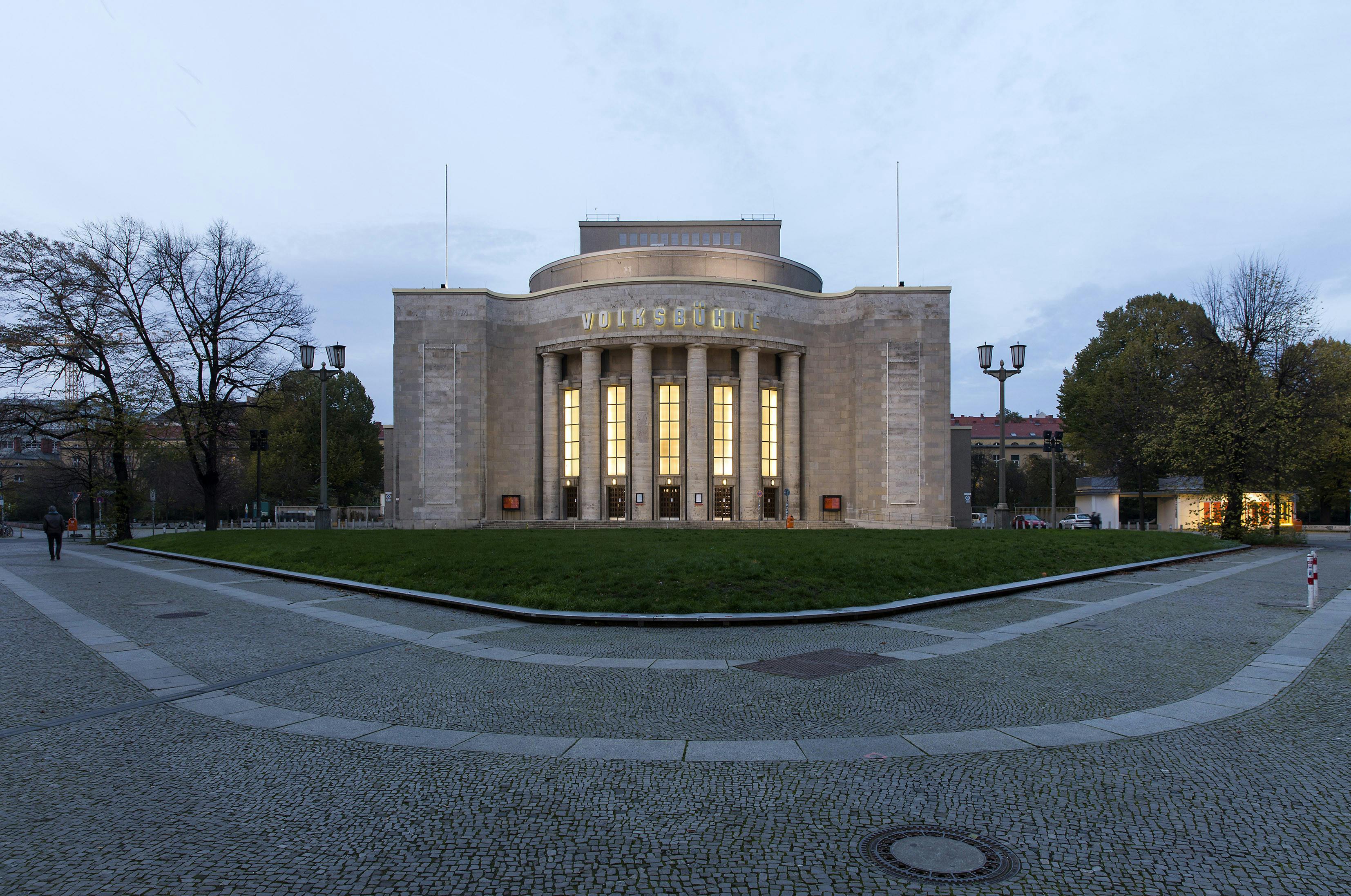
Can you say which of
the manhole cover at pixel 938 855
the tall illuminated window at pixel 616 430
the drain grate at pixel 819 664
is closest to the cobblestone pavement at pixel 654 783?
the manhole cover at pixel 938 855

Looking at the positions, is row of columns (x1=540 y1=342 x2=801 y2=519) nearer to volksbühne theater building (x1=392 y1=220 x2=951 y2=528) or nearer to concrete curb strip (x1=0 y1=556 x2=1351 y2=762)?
volksbühne theater building (x1=392 y1=220 x2=951 y2=528)

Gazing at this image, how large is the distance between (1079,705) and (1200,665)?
3.27m

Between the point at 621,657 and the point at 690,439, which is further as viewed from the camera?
the point at 690,439

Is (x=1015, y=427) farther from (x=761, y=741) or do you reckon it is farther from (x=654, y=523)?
(x=761, y=741)

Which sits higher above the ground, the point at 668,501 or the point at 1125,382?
the point at 1125,382

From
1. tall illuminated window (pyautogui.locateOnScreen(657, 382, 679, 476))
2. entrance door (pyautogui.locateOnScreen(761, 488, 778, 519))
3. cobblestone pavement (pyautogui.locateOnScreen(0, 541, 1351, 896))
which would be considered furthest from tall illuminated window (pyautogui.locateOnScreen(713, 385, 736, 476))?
cobblestone pavement (pyautogui.locateOnScreen(0, 541, 1351, 896))

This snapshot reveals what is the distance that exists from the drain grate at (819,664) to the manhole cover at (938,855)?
14.4ft

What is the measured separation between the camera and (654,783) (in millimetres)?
5645

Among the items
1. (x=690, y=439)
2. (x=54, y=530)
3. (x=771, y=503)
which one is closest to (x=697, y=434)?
(x=690, y=439)

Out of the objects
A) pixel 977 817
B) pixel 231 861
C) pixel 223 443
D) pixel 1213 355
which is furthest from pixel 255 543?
pixel 1213 355

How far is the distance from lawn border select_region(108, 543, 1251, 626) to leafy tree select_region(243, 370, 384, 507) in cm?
5576

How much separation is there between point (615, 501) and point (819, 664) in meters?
45.2

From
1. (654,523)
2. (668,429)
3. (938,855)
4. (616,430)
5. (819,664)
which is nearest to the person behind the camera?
(938,855)

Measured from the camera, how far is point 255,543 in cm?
2783
